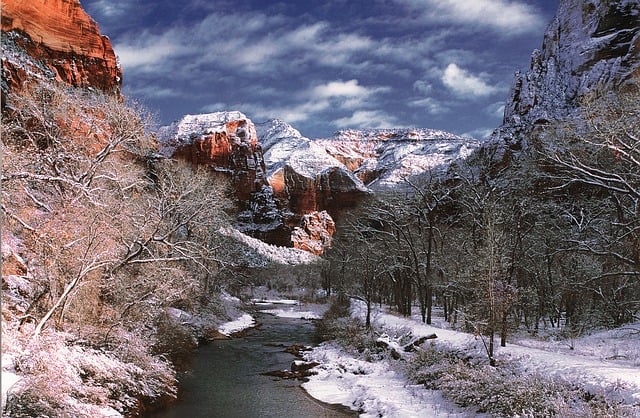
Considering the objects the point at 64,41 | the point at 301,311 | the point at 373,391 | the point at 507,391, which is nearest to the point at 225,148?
the point at 64,41

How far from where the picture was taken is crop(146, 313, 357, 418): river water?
1553cm

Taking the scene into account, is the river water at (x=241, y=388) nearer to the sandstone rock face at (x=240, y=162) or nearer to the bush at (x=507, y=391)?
the bush at (x=507, y=391)

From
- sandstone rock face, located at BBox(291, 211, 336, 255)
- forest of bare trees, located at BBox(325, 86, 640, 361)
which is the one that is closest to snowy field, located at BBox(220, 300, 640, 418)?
forest of bare trees, located at BBox(325, 86, 640, 361)

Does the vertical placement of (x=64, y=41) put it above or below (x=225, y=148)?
below

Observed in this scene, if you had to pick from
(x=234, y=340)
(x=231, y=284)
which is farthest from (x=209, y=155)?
(x=234, y=340)

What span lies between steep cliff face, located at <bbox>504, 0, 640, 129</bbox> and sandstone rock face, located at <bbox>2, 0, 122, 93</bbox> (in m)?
55.5

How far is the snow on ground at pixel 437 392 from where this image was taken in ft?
40.4

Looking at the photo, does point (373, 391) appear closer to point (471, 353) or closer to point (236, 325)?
point (471, 353)

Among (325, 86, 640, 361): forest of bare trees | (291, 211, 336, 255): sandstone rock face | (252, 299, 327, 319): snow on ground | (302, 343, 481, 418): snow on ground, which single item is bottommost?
(252, 299, 327, 319): snow on ground

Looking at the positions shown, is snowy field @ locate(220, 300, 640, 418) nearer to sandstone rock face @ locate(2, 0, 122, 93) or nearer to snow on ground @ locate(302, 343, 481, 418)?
snow on ground @ locate(302, 343, 481, 418)

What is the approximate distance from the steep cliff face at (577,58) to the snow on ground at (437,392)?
4334cm

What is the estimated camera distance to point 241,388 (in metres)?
18.7

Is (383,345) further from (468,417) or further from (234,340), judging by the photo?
(234,340)

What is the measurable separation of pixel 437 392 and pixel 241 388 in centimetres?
783
